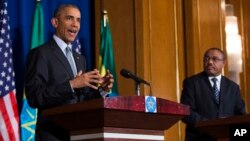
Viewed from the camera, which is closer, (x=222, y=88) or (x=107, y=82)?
(x=107, y=82)

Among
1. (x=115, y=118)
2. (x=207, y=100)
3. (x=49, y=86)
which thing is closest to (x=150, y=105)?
(x=115, y=118)

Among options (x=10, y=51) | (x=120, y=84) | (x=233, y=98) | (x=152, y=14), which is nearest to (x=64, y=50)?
(x=10, y=51)

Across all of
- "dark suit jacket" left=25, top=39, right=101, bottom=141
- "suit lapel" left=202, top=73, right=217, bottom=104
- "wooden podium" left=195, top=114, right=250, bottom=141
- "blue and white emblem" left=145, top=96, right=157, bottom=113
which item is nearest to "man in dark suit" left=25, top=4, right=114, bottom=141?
"dark suit jacket" left=25, top=39, right=101, bottom=141

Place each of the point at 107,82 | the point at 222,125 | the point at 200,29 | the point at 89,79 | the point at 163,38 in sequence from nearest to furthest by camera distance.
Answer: the point at 89,79 → the point at 107,82 → the point at 222,125 → the point at 163,38 → the point at 200,29

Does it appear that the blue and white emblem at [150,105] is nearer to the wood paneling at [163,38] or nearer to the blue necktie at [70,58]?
the blue necktie at [70,58]

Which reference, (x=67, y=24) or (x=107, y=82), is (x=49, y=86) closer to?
(x=107, y=82)

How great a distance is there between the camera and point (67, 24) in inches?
138

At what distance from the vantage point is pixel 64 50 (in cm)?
345

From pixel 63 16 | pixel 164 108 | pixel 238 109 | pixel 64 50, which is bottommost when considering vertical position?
pixel 238 109

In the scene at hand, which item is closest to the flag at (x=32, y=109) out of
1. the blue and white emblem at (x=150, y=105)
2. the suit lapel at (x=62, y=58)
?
the suit lapel at (x=62, y=58)

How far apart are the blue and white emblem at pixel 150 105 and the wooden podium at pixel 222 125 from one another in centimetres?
101

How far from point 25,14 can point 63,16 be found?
2065mm

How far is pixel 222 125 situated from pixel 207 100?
3.23 ft

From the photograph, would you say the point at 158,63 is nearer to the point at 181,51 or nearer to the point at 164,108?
the point at 181,51
